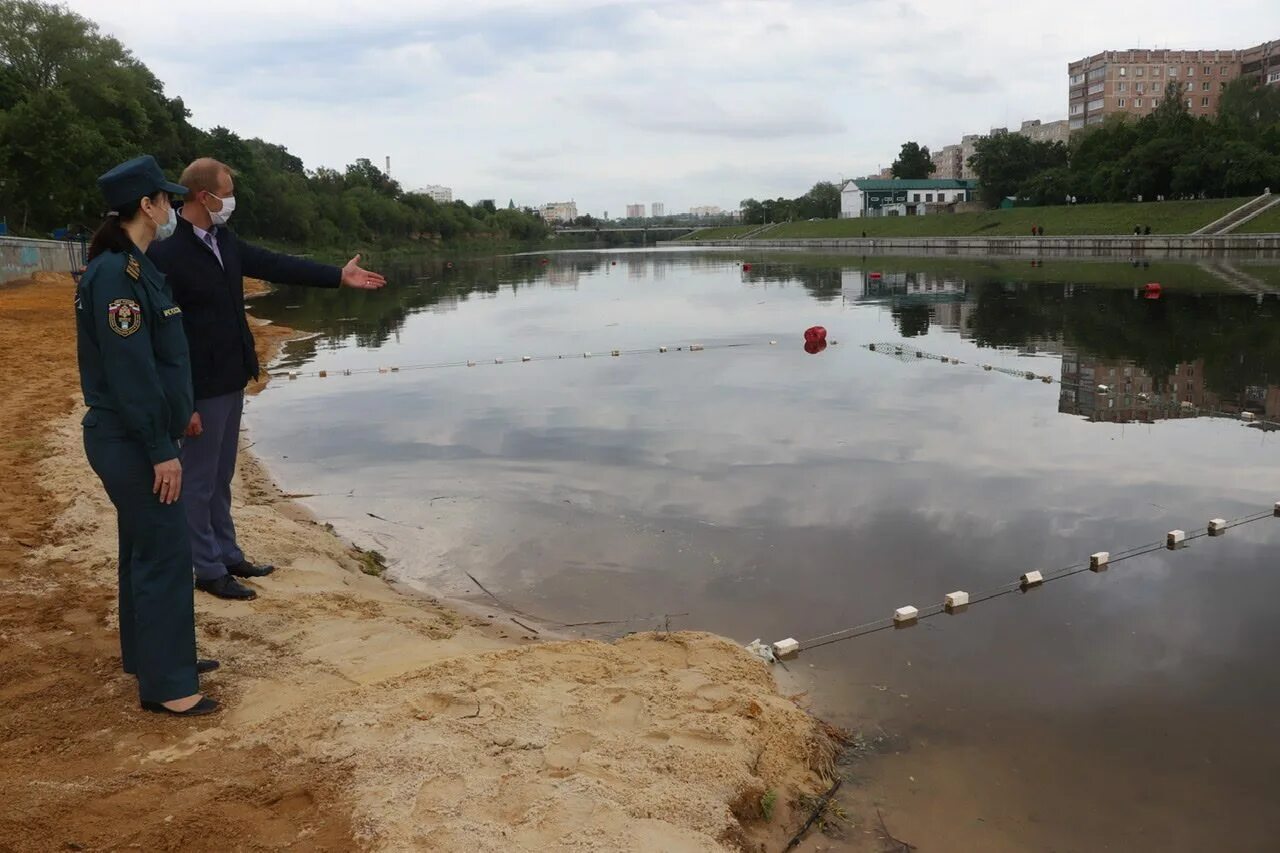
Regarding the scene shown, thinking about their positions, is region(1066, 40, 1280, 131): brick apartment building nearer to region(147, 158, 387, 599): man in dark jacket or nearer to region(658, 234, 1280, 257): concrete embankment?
region(658, 234, 1280, 257): concrete embankment

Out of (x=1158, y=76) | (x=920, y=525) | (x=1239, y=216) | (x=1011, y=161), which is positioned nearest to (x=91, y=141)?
(x=920, y=525)

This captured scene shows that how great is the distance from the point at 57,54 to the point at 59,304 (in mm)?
50322

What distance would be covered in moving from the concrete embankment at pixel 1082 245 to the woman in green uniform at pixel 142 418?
63.7m

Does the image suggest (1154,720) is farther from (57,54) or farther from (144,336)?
(57,54)

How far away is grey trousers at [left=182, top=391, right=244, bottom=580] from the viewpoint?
529 centimetres

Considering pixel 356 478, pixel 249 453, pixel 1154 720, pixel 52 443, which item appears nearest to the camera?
pixel 1154 720

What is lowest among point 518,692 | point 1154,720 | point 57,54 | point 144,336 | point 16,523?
point 1154,720

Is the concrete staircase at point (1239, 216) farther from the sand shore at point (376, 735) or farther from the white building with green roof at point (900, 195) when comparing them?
the white building with green roof at point (900, 195)

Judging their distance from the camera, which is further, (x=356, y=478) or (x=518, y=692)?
(x=356, y=478)

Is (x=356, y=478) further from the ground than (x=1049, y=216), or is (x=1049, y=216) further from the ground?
(x=1049, y=216)

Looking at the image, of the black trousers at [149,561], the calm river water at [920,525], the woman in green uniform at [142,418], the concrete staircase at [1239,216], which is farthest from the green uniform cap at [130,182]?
the concrete staircase at [1239,216]

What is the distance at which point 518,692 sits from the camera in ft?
14.5

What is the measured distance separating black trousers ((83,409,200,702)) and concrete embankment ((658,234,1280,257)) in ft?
209

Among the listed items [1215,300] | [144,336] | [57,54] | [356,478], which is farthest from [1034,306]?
[57,54]
